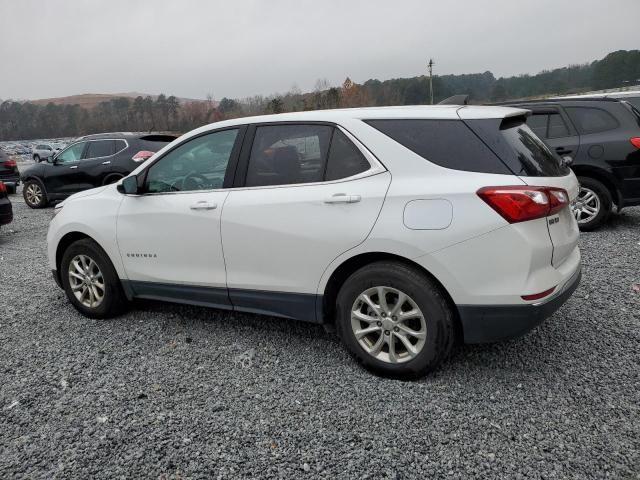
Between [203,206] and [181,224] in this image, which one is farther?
[181,224]

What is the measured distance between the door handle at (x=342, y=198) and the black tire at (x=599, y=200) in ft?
16.0

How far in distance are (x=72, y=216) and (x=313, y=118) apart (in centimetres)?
241

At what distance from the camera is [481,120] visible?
9.70ft

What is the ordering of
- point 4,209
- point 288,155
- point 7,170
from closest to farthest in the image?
point 288,155 < point 4,209 < point 7,170

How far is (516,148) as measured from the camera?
9.60 feet

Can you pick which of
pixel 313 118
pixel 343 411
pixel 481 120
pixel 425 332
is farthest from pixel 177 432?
pixel 481 120

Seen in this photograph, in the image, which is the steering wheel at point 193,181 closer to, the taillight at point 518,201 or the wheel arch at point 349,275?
the wheel arch at point 349,275

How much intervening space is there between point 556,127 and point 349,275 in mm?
5060

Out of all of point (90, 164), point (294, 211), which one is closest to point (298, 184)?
point (294, 211)

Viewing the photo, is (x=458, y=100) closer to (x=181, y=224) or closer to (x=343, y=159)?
(x=343, y=159)

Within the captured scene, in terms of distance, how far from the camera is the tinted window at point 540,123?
692cm

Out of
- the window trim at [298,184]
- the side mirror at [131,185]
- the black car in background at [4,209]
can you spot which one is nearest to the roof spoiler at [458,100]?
the window trim at [298,184]

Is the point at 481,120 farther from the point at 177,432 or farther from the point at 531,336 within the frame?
the point at 177,432

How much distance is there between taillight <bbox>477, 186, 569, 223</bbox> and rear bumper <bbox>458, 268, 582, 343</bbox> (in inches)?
19.5
